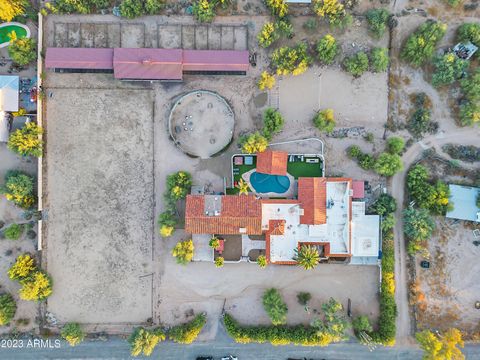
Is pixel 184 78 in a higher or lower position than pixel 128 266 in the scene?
higher

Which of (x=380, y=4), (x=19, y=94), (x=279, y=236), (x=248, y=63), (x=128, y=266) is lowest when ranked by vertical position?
(x=128, y=266)

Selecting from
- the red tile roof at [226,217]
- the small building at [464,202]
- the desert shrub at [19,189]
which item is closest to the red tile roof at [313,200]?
the red tile roof at [226,217]

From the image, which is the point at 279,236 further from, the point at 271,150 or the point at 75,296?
the point at 75,296

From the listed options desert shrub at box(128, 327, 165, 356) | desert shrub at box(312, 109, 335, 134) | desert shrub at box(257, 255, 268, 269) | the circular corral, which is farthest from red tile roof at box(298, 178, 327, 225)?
desert shrub at box(128, 327, 165, 356)

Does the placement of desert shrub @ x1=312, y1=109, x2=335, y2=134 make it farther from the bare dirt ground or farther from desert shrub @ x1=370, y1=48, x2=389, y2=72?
the bare dirt ground

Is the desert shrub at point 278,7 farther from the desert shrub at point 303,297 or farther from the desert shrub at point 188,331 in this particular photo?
the desert shrub at point 188,331

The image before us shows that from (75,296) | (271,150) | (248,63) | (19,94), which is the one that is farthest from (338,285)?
(19,94)

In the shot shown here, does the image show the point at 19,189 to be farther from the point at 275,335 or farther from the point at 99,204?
the point at 275,335
